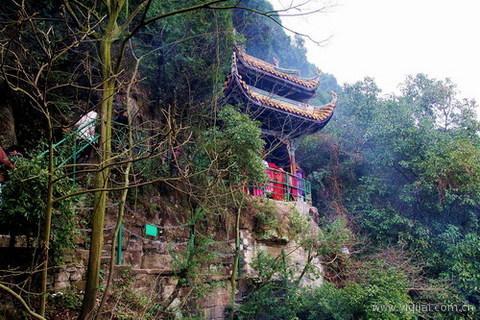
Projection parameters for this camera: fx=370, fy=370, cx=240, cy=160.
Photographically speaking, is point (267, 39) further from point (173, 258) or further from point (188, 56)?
point (173, 258)

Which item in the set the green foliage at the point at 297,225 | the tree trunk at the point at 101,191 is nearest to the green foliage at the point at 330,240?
the green foliage at the point at 297,225

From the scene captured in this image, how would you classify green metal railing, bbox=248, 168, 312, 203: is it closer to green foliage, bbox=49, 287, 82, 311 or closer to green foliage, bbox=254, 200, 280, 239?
green foliage, bbox=254, 200, 280, 239

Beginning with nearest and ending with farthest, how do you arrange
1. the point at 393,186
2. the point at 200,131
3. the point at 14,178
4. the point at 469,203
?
the point at 14,178
the point at 200,131
the point at 469,203
the point at 393,186

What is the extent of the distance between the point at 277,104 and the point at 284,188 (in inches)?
85.2

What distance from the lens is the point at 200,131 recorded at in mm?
6992

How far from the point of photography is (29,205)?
3354 mm

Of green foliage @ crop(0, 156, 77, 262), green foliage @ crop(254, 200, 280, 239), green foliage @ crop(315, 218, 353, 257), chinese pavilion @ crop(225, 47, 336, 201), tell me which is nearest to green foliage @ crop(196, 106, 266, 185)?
green foliage @ crop(254, 200, 280, 239)

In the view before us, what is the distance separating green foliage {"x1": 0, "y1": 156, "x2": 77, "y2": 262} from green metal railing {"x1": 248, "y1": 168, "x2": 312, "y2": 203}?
473 cm

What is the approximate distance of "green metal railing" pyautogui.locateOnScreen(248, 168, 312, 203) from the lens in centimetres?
817

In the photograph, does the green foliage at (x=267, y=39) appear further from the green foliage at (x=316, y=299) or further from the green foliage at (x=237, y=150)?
the green foliage at (x=316, y=299)

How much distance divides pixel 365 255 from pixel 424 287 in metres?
1.90

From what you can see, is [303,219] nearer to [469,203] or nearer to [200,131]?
[200,131]

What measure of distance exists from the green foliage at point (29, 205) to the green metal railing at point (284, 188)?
4.73 metres

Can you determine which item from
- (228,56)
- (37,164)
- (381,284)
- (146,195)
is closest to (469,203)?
(381,284)
